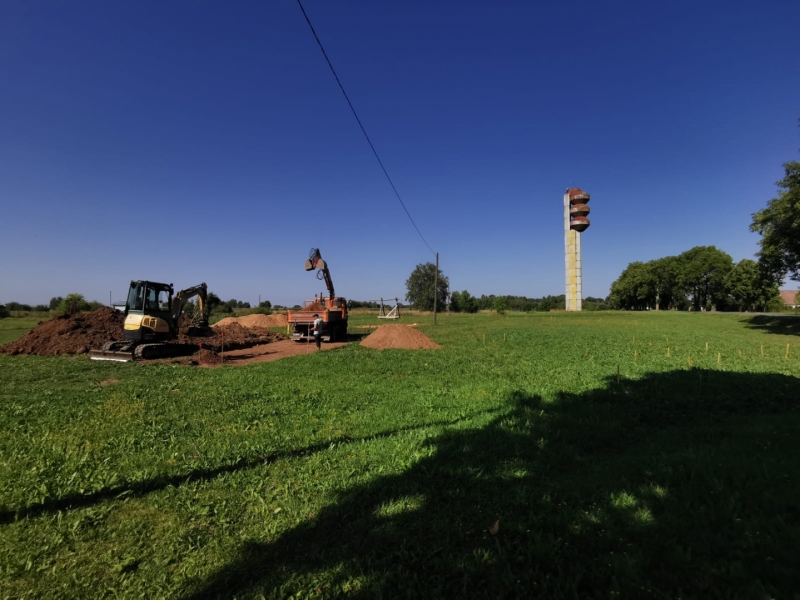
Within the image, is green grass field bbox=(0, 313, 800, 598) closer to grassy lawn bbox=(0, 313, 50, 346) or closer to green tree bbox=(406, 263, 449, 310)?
grassy lawn bbox=(0, 313, 50, 346)

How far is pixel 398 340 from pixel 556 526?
14.7 metres

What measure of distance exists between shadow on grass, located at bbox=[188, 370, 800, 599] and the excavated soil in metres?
13.8

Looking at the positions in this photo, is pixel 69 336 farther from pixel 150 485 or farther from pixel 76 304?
pixel 76 304

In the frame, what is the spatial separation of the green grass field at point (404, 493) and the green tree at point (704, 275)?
8123cm

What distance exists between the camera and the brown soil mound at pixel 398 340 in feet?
58.3

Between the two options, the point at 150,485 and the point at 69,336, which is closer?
the point at 150,485

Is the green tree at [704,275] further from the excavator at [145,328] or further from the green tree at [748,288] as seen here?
the excavator at [145,328]

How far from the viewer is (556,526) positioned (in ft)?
11.4

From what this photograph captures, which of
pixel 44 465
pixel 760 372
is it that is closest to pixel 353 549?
pixel 44 465

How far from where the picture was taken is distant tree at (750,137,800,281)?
22.9 metres

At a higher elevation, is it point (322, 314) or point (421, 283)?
point (421, 283)

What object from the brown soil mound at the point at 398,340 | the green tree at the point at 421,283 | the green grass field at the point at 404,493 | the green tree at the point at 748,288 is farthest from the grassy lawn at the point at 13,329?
the green tree at the point at 748,288

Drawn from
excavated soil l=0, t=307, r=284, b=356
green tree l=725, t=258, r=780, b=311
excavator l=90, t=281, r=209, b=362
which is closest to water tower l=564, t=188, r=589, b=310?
green tree l=725, t=258, r=780, b=311

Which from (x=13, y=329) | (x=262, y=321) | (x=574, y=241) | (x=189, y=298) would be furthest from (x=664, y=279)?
(x=13, y=329)
